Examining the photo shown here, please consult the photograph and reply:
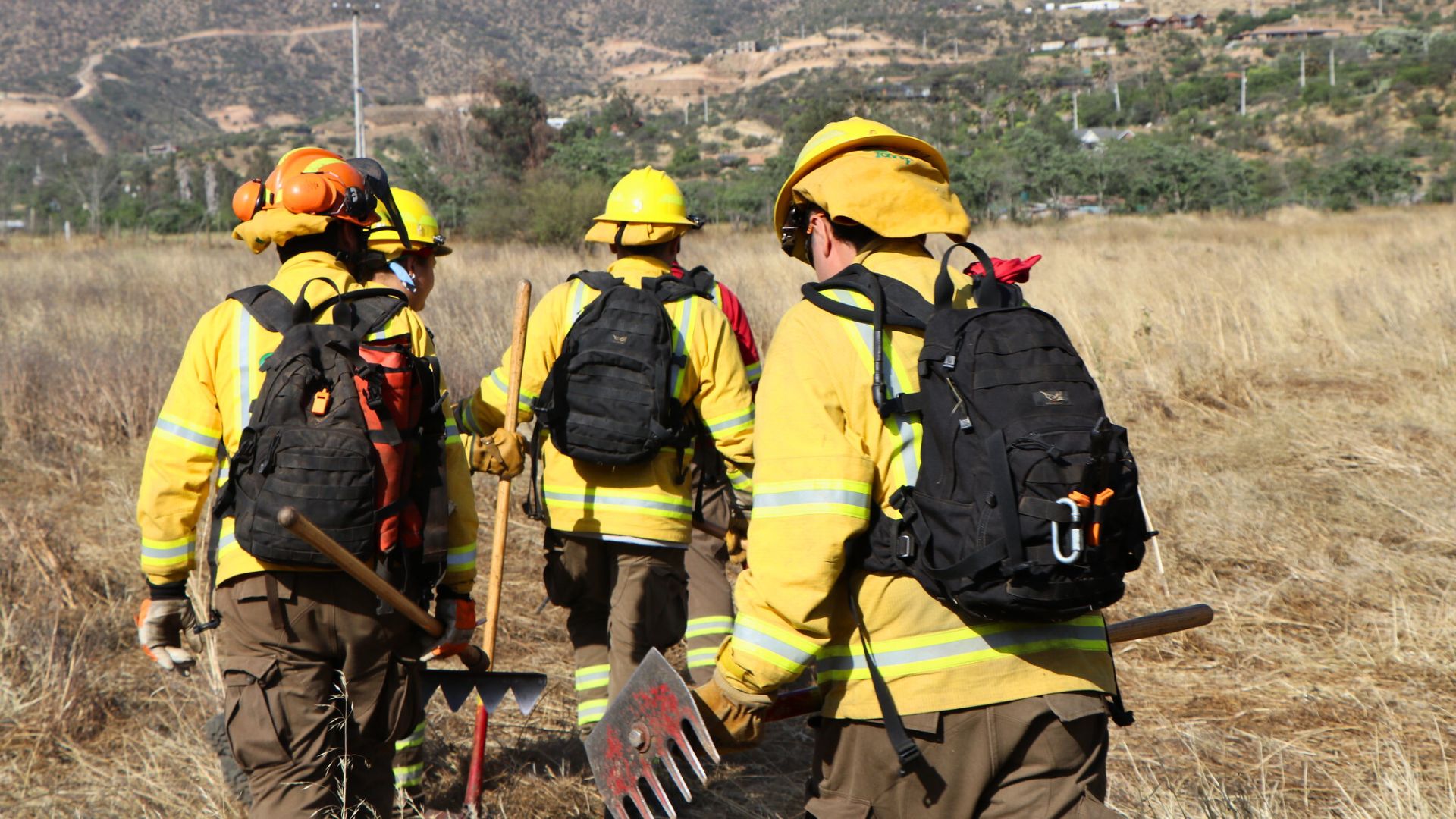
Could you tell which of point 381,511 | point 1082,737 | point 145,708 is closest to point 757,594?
point 1082,737

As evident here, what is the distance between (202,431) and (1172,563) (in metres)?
4.69

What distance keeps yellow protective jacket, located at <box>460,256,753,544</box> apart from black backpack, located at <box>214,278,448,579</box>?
929 mm

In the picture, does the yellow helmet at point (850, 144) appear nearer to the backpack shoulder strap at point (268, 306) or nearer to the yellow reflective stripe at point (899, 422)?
the yellow reflective stripe at point (899, 422)

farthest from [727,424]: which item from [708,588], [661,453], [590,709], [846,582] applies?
[846,582]

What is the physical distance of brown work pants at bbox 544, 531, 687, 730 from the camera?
3842 mm

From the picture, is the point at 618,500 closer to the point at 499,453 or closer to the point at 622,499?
the point at 622,499

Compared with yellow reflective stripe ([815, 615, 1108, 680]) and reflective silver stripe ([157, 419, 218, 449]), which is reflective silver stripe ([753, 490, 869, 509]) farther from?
reflective silver stripe ([157, 419, 218, 449])

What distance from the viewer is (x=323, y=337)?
8.73 feet

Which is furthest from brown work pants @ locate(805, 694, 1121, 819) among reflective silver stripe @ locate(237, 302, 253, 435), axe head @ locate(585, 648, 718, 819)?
reflective silver stripe @ locate(237, 302, 253, 435)

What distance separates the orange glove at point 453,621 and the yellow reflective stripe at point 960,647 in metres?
1.35

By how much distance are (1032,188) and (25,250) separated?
23.4 metres

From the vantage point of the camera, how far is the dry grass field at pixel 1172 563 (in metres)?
3.91

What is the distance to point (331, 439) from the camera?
102 inches

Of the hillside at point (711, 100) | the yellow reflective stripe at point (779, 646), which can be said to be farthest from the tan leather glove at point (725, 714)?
the hillside at point (711, 100)
